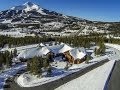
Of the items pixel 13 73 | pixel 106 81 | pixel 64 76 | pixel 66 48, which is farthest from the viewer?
pixel 66 48

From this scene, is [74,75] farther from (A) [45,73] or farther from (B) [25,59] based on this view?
(B) [25,59]

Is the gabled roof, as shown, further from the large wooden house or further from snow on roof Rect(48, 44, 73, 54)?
snow on roof Rect(48, 44, 73, 54)

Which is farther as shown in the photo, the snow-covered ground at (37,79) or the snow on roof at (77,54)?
the snow on roof at (77,54)

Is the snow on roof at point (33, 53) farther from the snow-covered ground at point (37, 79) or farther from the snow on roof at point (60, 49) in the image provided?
the snow-covered ground at point (37, 79)

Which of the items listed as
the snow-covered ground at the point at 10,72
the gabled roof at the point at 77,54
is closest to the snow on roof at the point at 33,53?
the snow-covered ground at the point at 10,72

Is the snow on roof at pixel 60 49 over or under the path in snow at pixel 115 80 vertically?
over

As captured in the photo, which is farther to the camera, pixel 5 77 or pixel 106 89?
pixel 5 77

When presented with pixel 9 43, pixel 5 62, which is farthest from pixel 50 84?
pixel 9 43

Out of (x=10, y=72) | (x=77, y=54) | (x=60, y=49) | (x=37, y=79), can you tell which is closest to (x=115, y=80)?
(x=37, y=79)

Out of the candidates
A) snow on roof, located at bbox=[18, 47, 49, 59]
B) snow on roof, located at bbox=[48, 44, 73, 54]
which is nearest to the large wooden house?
→ snow on roof, located at bbox=[48, 44, 73, 54]
